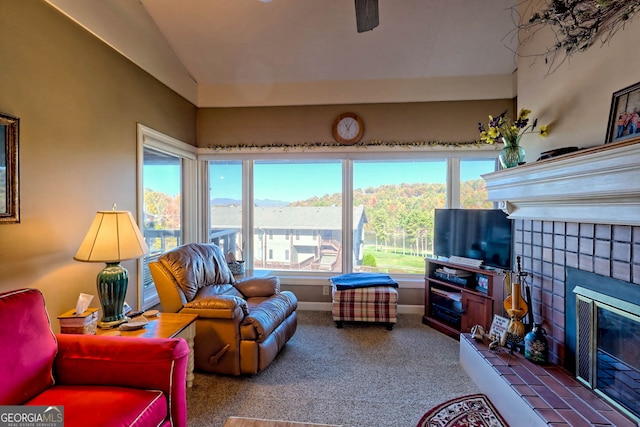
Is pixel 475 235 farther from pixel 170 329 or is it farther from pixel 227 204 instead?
pixel 227 204

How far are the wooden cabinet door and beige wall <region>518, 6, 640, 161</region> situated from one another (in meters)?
1.36

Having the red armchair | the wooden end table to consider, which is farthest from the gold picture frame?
the wooden end table

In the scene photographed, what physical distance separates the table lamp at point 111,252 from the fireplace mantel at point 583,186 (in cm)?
265

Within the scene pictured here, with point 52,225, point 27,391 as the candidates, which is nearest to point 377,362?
point 27,391

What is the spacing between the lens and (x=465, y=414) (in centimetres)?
185

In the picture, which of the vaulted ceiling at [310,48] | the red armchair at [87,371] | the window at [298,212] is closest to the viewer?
the red armchair at [87,371]

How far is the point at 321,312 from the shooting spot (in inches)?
145

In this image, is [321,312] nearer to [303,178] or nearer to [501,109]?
[303,178]

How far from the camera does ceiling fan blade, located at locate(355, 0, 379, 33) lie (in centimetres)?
196

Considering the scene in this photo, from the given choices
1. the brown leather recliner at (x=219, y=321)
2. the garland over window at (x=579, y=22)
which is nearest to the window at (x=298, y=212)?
the brown leather recliner at (x=219, y=321)

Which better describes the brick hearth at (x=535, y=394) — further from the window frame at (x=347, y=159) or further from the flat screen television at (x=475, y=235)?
the window frame at (x=347, y=159)

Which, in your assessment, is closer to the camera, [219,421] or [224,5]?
[219,421]

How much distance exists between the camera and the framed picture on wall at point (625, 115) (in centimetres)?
149

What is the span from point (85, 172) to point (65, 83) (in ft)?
1.94
